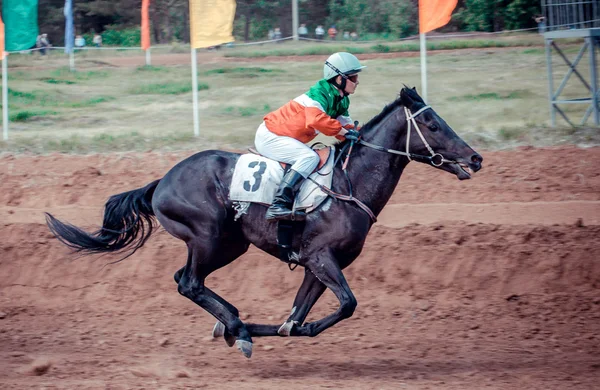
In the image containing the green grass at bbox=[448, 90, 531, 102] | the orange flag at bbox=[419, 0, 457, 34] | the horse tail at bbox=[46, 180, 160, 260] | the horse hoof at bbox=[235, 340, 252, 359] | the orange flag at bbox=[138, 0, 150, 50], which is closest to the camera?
the horse hoof at bbox=[235, 340, 252, 359]

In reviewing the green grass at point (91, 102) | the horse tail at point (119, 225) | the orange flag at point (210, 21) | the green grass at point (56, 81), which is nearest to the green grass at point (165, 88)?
the green grass at point (91, 102)

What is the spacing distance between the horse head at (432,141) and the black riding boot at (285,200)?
108 cm

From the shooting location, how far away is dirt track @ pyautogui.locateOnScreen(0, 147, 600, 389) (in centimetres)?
722

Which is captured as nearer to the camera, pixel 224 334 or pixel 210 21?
pixel 224 334

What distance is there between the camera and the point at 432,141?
7.22 m

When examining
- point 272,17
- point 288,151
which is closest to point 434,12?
point 288,151

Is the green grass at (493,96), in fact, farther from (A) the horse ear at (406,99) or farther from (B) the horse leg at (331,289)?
(B) the horse leg at (331,289)

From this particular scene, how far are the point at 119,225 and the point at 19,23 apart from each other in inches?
376

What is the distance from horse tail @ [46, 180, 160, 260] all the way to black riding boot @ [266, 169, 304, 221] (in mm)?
1448

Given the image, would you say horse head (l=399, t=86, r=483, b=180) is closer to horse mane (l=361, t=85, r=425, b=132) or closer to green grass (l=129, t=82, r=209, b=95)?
horse mane (l=361, t=85, r=425, b=132)

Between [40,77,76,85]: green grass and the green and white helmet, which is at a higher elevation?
[40,77,76,85]: green grass

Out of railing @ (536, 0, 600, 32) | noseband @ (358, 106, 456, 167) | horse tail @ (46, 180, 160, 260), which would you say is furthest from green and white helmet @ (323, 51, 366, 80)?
railing @ (536, 0, 600, 32)

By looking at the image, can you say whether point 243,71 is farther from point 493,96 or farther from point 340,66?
point 340,66

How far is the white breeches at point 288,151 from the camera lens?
7297 millimetres
